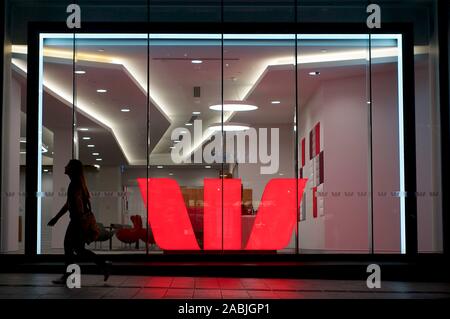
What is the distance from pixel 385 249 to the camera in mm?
14109

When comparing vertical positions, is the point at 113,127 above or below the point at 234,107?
below

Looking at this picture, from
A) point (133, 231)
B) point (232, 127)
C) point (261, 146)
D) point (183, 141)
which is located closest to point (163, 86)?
point (183, 141)

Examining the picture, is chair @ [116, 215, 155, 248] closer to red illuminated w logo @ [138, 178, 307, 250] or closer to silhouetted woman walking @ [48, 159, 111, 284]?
red illuminated w logo @ [138, 178, 307, 250]

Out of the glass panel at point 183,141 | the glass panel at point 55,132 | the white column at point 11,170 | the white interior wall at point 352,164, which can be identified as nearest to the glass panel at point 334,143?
the white interior wall at point 352,164

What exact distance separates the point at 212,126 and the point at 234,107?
537 millimetres

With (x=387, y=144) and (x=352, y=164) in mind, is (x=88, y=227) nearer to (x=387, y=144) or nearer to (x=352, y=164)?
(x=387, y=144)

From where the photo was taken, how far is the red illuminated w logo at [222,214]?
47.0 feet

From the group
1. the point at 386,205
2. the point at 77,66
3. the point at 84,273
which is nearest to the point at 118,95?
the point at 77,66

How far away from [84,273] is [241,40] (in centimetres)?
485

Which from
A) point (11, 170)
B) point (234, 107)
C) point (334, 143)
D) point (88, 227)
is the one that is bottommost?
point (88, 227)

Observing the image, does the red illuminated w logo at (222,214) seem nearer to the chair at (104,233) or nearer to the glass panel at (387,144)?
the chair at (104,233)

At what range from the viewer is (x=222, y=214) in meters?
14.5
